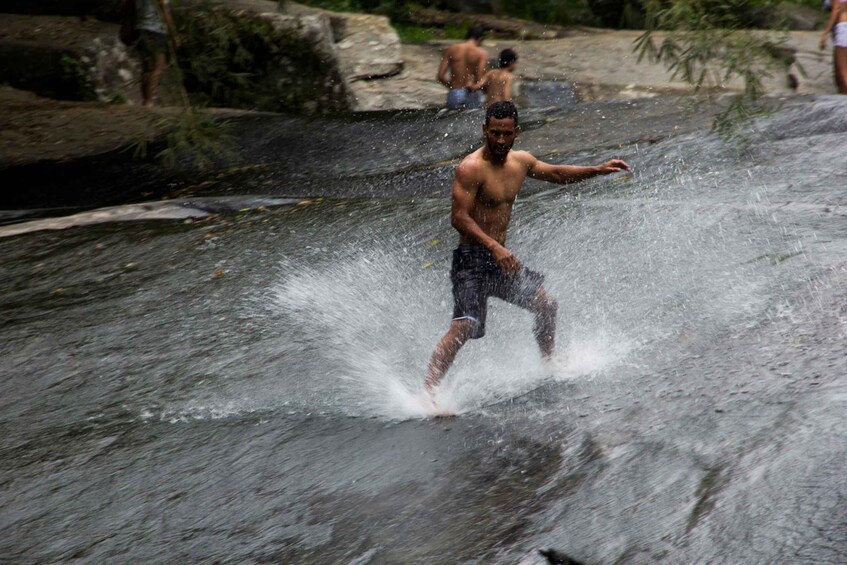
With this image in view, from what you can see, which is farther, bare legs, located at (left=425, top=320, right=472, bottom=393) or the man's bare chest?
the man's bare chest

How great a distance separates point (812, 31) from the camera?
17516mm

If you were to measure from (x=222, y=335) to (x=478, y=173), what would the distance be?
2.35 m

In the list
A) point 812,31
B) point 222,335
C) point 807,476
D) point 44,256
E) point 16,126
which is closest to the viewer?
point 807,476

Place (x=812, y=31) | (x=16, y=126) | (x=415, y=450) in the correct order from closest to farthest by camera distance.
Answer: (x=415, y=450) < (x=16, y=126) < (x=812, y=31)

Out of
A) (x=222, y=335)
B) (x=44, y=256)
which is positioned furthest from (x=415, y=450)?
(x=44, y=256)

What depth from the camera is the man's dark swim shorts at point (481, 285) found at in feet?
17.6

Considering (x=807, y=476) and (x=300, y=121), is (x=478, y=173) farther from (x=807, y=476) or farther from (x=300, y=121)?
(x=300, y=121)

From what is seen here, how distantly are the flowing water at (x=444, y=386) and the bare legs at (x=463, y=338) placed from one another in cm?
13

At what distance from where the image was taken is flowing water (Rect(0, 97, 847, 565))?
388 centimetres

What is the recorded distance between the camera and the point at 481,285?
17.7 ft

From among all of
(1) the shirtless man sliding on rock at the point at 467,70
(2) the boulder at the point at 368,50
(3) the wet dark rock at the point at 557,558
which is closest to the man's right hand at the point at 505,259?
(3) the wet dark rock at the point at 557,558

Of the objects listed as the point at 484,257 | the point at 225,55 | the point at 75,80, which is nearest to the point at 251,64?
the point at 225,55

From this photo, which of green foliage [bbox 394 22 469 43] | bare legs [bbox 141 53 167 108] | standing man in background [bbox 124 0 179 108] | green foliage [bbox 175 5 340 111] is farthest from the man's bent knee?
green foliage [bbox 394 22 469 43]

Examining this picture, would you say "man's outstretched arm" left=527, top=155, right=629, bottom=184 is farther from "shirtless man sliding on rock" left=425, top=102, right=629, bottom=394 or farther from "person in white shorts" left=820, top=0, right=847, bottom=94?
"person in white shorts" left=820, top=0, right=847, bottom=94
